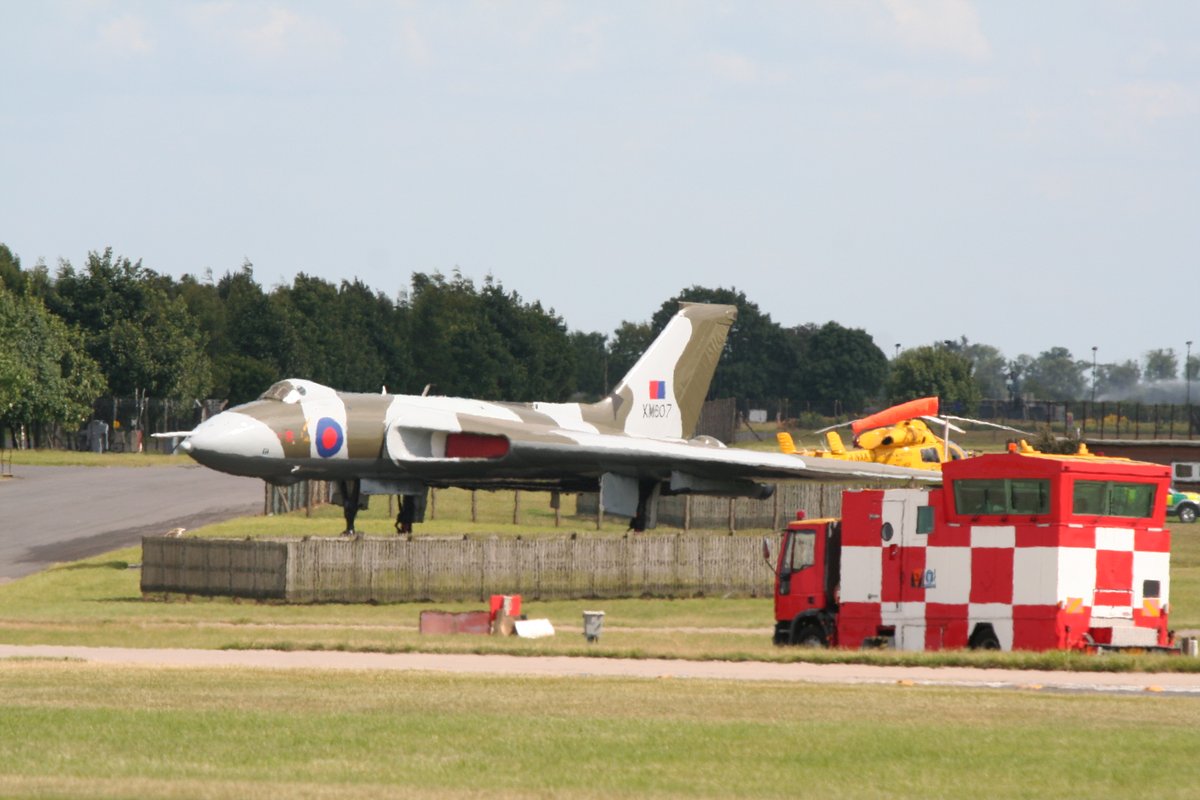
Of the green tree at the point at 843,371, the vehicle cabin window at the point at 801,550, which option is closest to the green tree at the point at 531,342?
the green tree at the point at 843,371

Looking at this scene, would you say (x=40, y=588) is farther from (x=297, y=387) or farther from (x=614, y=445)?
(x=614, y=445)

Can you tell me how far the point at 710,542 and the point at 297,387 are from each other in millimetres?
9947

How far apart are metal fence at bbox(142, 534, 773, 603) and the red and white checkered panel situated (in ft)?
44.9

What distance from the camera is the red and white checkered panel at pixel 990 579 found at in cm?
2325

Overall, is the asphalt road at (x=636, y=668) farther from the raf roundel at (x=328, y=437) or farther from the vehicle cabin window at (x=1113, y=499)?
the raf roundel at (x=328, y=437)

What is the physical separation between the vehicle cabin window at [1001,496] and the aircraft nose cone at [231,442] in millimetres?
17579

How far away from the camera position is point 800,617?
85.2 ft

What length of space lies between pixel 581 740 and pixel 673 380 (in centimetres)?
3148

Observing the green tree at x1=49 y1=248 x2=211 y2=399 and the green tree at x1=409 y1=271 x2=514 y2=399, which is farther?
the green tree at x1=409 y1=271 x2=514 y2=399

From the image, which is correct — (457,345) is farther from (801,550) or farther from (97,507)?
(801,550)

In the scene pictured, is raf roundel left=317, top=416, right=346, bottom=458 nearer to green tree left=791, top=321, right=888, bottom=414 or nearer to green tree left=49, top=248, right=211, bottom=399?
green tree left=49, top=248, right=211, bottom=399

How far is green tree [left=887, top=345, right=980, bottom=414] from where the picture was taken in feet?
528

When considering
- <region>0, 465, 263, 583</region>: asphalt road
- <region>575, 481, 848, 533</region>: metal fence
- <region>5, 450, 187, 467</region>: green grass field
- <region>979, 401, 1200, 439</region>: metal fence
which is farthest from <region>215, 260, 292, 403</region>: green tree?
<region>575, 481, 848, 533</region>: metal fence

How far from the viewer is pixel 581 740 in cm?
1410
